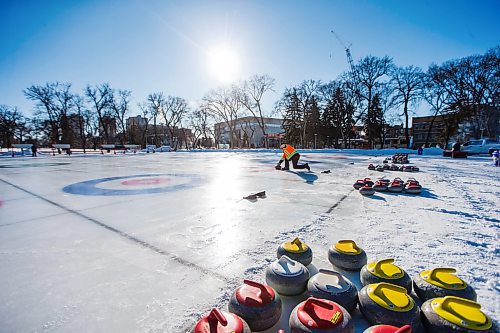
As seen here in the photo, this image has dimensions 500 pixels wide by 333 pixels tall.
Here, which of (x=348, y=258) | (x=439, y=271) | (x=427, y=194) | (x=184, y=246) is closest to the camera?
(x=439, y=271)

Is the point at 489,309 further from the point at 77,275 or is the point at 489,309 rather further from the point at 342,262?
the point at 77,275

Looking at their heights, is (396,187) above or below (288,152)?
below

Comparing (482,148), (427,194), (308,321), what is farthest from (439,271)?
(482,148)

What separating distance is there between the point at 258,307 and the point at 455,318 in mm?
1073

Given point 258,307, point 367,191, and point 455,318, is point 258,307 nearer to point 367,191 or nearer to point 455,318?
point 455,318

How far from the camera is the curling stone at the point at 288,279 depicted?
1.74 m

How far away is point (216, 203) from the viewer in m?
4.71

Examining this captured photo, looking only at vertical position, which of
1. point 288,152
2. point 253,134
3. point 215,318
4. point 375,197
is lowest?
point 375,197

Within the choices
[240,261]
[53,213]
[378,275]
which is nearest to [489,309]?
[378,275]

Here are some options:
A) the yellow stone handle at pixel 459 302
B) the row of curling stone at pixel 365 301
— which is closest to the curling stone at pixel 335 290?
the row of curling stone at pixel 365 301

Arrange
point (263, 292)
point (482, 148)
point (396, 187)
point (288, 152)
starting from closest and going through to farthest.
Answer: point (263, 292) → point (396, 187) → point (288, 152) → point (482, 148)

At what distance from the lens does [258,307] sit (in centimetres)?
140

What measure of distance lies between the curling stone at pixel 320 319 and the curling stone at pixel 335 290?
21cm

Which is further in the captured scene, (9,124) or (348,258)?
(9,124)
